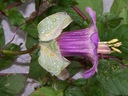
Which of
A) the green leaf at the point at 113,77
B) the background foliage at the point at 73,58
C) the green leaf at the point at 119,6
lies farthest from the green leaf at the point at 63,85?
the green leaf at the point at 119,6

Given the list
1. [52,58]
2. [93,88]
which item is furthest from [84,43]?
[93,88]

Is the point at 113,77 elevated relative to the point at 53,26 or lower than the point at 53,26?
lower

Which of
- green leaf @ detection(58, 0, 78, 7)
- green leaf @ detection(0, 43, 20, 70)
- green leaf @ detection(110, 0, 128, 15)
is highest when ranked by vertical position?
green leaf @ detection(58, 0, 78, 7)

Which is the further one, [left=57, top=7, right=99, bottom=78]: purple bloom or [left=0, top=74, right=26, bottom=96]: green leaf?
[left=0, top=74, right=26, bottom=96]: green leaf

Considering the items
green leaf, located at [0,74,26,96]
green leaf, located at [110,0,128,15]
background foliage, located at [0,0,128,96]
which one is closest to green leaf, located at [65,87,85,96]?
background foliage, located at [0,0,128,96]

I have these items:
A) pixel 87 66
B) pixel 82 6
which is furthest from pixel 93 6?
pixel 87 66

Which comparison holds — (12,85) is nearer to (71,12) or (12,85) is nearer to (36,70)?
(36,70)

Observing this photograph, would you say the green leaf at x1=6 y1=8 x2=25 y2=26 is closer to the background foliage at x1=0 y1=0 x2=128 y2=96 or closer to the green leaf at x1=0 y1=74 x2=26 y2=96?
the background foliage at x1=0 y1=0 x2=128 y2=96
